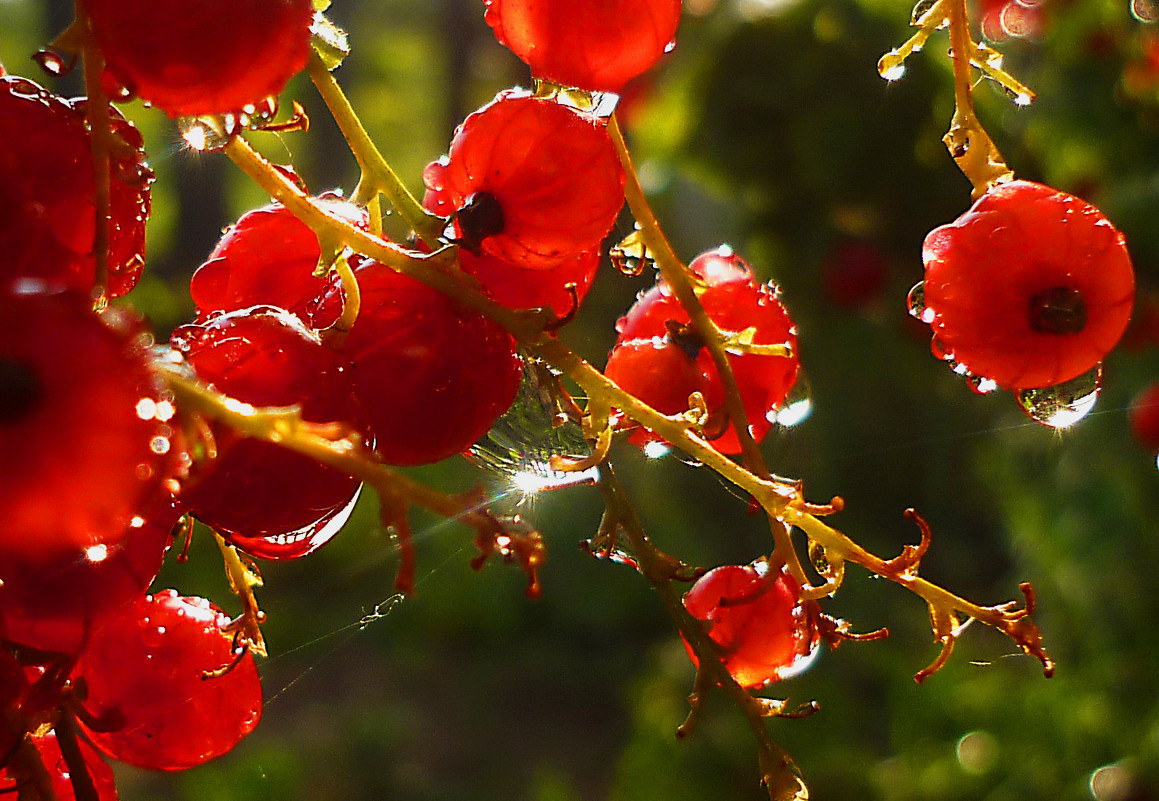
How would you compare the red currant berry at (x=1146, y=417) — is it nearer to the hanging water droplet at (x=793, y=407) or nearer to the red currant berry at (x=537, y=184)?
the hanging water droplet at (x=793, y=407)

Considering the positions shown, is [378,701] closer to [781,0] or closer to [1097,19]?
[781,0]

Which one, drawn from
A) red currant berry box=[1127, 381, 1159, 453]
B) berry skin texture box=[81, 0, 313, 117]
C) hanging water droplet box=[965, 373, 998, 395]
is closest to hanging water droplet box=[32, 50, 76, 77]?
berry skin texture box=[81, 0, 313, 117]

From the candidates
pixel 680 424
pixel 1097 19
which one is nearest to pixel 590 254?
pixel 680 424

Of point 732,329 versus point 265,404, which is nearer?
point 265,404

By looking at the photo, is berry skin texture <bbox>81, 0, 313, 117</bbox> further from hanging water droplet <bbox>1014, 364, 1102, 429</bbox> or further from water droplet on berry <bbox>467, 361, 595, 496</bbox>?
hanging water droplet <bbox>1014, 364, 1102, 429</bbox>

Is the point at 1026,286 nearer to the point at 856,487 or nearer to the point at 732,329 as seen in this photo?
the point at 732,329

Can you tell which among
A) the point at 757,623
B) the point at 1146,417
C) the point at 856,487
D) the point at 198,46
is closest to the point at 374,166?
the point at 198,46

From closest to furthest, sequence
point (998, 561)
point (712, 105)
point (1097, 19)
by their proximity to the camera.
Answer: point (1097, 19)
point (712, 105)
point (998, 561)
